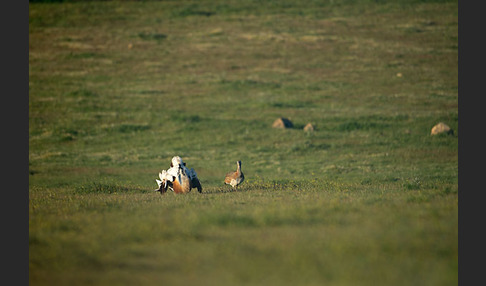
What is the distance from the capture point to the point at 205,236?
12789 mm

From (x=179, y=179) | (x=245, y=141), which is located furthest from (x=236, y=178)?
(x=245, y=141)

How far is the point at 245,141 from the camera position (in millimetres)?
39656

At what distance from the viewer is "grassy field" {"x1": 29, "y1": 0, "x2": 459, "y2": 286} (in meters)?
11.2

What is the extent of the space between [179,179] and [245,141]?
66.8ft

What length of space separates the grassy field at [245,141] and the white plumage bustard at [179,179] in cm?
65

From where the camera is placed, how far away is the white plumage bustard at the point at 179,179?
63.6ft

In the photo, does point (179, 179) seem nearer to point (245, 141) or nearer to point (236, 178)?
point (236, 178)

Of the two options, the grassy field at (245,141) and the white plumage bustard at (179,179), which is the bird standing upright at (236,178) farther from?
the white plumage bustard at (179,179)

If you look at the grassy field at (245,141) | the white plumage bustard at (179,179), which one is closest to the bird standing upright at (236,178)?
the grassy field at (245,141)

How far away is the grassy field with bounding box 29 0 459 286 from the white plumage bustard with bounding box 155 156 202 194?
0.65m

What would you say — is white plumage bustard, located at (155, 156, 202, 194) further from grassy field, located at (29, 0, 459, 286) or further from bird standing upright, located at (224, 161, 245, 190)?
bird standing upright, located at (224, 161, 245, 190)

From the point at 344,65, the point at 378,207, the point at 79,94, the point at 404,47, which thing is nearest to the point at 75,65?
the point at 79,94

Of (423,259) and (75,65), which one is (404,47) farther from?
(423,259)

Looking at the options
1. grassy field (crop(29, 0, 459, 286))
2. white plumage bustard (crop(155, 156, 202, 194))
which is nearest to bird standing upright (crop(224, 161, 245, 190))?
grassy field (crop(29, 0, 459, 286))
